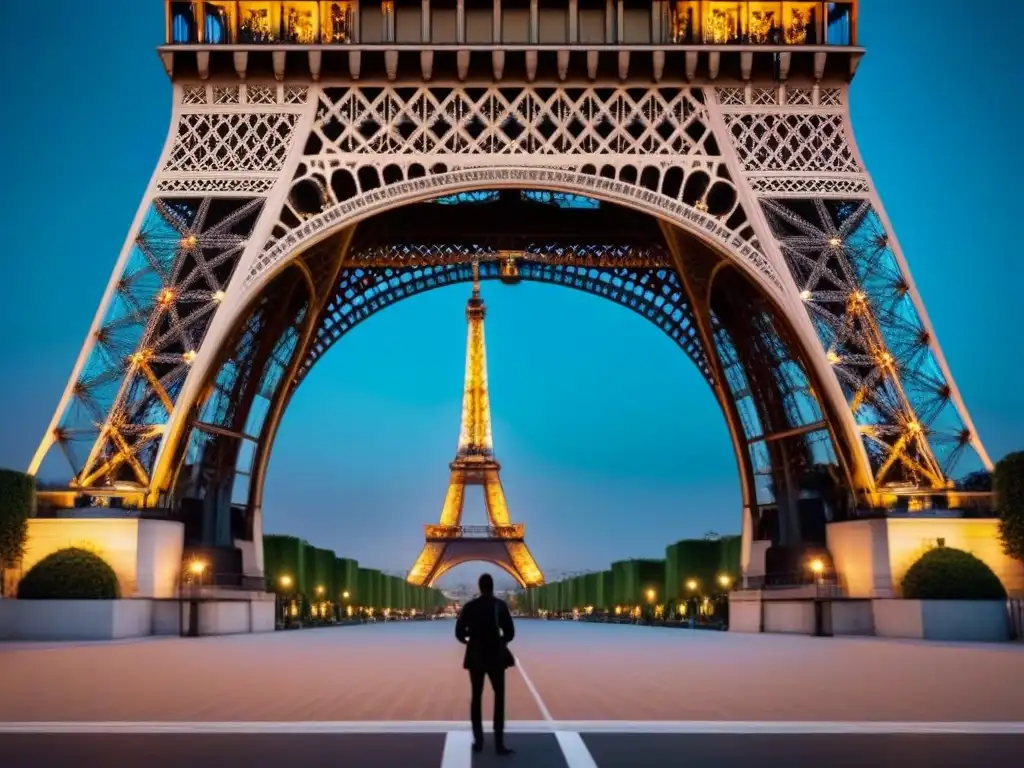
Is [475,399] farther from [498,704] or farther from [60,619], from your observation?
[498,704]

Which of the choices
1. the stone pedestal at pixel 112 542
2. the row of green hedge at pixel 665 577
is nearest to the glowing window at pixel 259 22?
the stone pedestal at pixel 112 542

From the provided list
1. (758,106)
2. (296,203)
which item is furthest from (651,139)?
(296,203)

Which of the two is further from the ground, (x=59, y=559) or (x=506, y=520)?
(x=506, y=520)

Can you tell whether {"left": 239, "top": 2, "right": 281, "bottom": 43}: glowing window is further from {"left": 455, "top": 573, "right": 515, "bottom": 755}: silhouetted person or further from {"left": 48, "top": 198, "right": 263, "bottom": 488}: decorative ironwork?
{"left": 455, "top": 573, "right": 515, "bottom": 755}: silhouetted person

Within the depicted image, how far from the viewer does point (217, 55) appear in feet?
102

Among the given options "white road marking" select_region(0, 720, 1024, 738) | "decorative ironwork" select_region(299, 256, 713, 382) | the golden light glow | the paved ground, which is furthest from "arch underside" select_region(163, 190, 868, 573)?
the golden light glow

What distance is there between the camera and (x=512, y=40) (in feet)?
105

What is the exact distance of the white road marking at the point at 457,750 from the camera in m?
8.25

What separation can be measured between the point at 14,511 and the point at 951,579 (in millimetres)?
20027

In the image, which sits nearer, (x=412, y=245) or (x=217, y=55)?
(x=217, y=55)

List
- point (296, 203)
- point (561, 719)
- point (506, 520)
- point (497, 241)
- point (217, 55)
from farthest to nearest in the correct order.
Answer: point (506, 520)
point (497, 241)
point (296, 203)
point (217, 55)
point (561, 719)

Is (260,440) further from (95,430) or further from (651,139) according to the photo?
(651,139)

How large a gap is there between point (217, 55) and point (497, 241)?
1403cm

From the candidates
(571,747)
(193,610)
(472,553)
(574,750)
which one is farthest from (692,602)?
(574,750)
